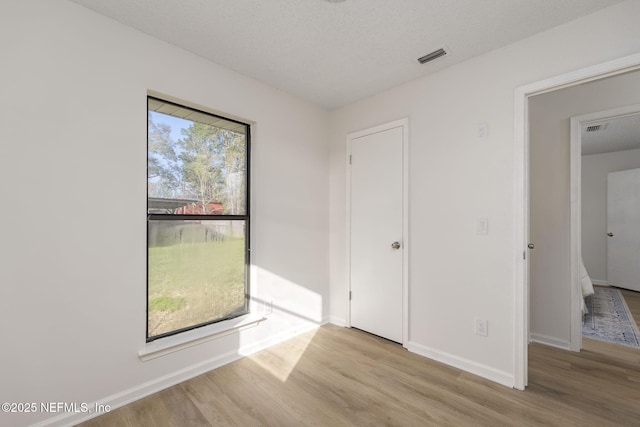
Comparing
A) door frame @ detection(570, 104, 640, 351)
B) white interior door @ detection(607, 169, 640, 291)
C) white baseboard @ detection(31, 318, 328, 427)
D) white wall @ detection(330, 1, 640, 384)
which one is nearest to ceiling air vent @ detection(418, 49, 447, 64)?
white wall @ detection(330, 1, 640, 384)

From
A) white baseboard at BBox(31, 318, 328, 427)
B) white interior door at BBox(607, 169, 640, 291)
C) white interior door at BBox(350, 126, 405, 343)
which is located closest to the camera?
white baseboard at BBox(31, 318, 328, 427)

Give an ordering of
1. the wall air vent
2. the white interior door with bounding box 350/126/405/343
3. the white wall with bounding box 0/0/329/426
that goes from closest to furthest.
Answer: the white wall with bounding box 0/0/329/426 → the white interior door with bounding box 350/126/405/343 → the wall air vent

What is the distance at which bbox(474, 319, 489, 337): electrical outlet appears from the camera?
226 cm

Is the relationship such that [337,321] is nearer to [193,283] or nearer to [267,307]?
[267,307]

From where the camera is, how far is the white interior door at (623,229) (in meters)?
4.84

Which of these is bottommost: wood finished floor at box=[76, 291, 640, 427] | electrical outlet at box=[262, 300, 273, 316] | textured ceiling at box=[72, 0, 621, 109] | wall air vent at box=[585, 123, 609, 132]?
wood finished floor at box=[76, 291, 640, 427]

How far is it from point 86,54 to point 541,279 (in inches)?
167

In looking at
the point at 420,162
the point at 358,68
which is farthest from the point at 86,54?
the point at 420,162

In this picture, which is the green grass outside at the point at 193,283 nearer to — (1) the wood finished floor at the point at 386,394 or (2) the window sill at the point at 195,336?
(2) the window sill at the point at 195,336

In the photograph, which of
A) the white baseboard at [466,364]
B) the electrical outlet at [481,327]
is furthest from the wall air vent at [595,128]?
the white baseboard at [466,364]

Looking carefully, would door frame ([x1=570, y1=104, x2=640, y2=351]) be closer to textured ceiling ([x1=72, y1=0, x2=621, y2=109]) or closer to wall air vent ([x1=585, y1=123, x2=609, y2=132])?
textured ceiling ([x1=72, y1=0, x2=621, y2=109])

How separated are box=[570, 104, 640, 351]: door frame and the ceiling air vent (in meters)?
1.62

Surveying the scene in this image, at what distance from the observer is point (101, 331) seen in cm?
184

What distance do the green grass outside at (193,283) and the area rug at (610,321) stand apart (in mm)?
3662
